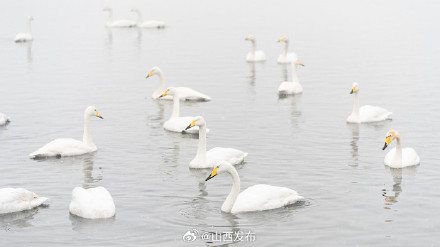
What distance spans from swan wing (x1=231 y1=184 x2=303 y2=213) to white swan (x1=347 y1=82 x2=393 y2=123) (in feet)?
30.8

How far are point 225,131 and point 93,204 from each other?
8965 mm

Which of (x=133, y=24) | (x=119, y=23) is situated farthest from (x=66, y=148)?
(x=133, y=24)

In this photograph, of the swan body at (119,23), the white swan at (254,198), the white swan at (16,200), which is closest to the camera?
the white swan at (16,200)

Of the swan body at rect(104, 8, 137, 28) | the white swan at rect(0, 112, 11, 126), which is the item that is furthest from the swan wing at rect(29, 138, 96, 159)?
the swan body at rect(104, 8, 137, 28)

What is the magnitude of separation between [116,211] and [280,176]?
4.42m

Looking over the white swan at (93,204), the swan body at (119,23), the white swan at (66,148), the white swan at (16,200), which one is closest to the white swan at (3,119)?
the white swan at (66,148)

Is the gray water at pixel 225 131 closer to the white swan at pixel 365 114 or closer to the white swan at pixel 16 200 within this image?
Result: the white swan at pixel 16 200

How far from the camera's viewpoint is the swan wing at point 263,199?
16344 millimetres

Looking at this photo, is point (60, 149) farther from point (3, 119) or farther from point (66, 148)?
point (3, 119)

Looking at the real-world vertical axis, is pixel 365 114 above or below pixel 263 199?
above

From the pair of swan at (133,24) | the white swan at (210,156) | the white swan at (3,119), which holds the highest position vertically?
the pair of swan at (133,24)

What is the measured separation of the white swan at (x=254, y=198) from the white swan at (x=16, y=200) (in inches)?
139

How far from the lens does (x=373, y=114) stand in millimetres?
25859

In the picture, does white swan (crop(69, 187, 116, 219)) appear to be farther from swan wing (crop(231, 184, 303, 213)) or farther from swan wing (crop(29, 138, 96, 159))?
swan wing (crop(29, 138, 96, 159))
